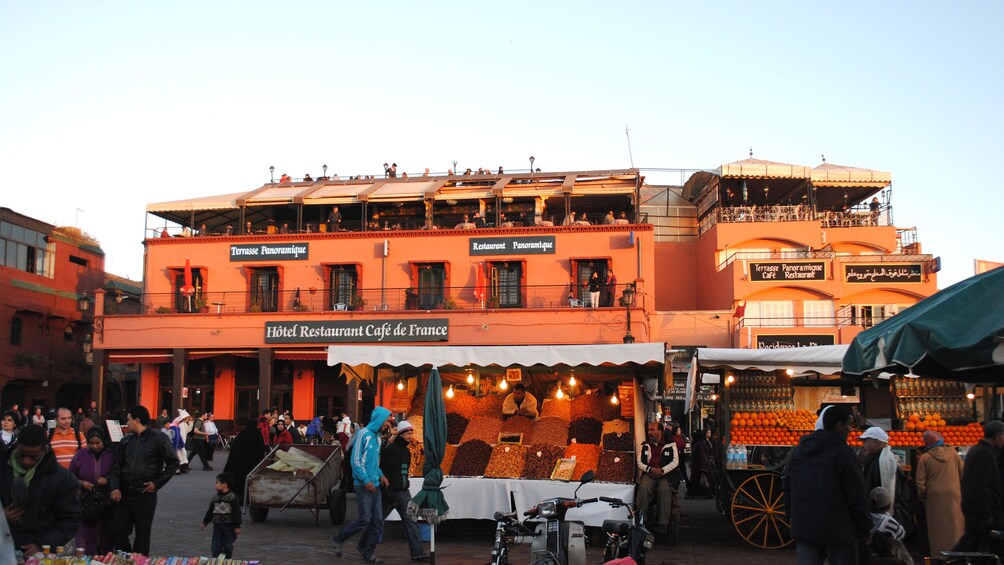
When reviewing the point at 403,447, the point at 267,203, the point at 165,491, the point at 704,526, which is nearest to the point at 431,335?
the point at 267,203

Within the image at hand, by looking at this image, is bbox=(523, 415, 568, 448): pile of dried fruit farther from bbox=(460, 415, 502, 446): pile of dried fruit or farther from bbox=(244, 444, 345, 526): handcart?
bbox=(244, 444, 345, 526): handcart

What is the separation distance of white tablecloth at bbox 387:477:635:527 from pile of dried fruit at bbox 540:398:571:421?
213cm

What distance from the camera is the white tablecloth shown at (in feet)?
39.8

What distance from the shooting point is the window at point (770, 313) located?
34.0 meters

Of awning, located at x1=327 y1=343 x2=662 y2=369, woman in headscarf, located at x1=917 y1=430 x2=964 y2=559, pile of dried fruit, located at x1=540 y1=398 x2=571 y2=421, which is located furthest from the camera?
pile of dried fruit, located at x1=540 y1=398 x2=571 y2=421

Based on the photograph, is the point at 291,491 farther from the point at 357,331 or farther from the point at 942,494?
the point at 357,331

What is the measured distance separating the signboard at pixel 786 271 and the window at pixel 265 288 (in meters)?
18.3

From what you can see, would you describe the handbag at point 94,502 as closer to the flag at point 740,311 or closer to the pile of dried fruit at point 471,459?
the pile of dried fruit at point 471,459

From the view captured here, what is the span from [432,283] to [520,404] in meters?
19.7

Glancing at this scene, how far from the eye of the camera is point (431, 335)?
31.9 metres

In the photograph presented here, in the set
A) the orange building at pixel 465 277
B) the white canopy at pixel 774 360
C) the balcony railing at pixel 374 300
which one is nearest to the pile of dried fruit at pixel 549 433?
the white canopy at pixel 774 360

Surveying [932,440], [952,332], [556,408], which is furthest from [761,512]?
[952,332]

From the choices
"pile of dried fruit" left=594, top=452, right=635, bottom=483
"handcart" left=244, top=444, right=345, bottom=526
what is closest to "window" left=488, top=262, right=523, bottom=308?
"handcart" left=244, top=444, right=345, bottom=526

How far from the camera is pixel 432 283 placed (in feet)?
112
